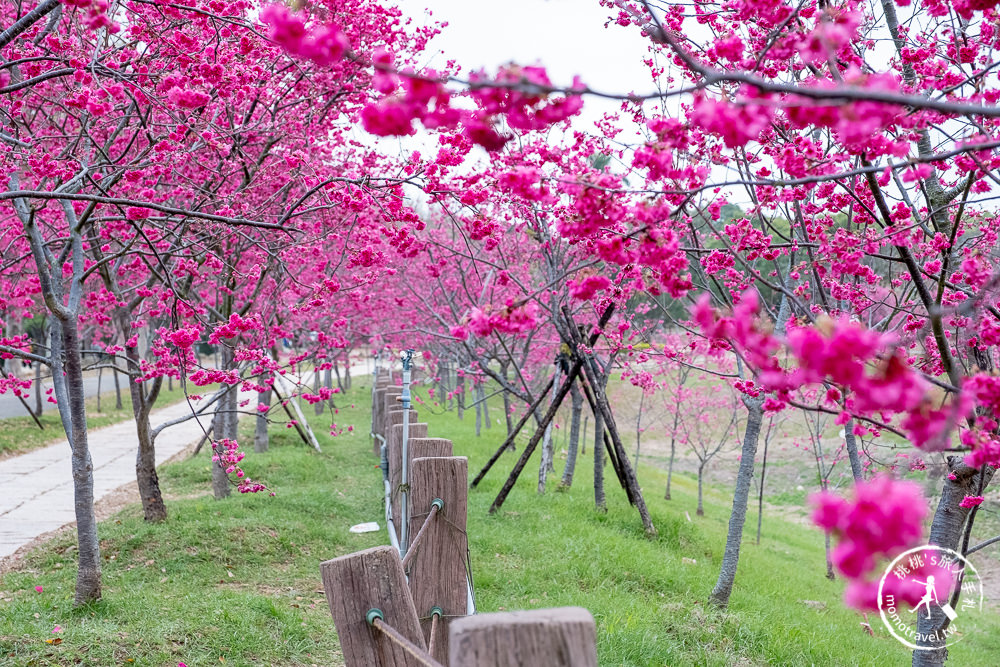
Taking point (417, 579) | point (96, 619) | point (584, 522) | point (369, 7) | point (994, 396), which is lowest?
point (584, 522)

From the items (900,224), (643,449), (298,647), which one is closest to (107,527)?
(298,647)

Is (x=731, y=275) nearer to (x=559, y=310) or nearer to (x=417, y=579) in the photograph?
(x=417, y=579)

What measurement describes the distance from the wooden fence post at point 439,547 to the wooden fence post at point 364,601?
1.09 meters

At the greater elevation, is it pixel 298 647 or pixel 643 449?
pixel 298 647

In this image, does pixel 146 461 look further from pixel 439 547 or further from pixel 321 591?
pixel 439 547

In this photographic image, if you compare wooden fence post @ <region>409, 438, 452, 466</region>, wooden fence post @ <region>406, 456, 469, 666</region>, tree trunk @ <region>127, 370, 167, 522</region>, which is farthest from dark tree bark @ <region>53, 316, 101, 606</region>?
wooden fence post @ <region>406, 456, 469, 666</region>

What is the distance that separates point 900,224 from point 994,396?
53.0 inches

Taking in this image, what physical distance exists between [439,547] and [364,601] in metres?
1.29

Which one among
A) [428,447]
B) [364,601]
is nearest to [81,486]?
[428,447]

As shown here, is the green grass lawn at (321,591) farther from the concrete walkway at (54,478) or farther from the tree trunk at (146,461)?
the concrete walkway at (54,478)

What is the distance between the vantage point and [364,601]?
2.13 meters

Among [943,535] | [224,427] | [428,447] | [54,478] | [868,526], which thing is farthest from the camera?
[54,478]

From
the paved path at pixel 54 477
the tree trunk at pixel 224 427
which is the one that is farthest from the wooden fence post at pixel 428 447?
the tree trunk at pixel 224 427

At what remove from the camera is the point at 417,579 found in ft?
10.9
